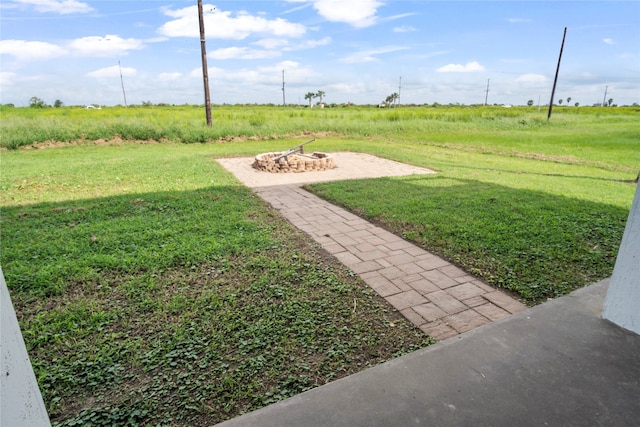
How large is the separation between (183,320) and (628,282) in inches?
110

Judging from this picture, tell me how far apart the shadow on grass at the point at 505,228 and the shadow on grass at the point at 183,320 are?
1.21 meters

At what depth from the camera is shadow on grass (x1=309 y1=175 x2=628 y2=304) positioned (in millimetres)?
3125

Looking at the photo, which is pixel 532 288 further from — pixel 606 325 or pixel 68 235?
pixel 68 235

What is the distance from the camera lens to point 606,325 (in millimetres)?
2133

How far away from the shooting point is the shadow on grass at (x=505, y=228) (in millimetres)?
3125

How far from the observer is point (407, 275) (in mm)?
3191

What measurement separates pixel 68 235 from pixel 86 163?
651 cm

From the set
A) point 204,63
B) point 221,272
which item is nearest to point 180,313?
point 221,272

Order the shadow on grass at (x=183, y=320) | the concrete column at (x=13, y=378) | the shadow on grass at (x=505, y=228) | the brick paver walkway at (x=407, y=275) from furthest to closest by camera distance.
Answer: the shadow on grass at (x=505, y=228), the brick paver walkway at (x=407, y=275), the shadow on grass at (x=183, y=320), the concrete column at (x=13, y=378)

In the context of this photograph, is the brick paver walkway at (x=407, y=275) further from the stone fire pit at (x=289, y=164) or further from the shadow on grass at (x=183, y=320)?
the stone fire pit at (x=289, y=164)

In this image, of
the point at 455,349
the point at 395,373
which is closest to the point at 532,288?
the point at 455,349

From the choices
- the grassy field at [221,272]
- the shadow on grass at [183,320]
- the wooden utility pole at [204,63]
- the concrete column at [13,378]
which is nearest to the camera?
the concrete column at [13,378]

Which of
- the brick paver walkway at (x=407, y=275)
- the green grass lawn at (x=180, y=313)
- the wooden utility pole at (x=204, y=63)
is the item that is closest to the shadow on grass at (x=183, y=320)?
the green grass lawn at (x=180, y=313)

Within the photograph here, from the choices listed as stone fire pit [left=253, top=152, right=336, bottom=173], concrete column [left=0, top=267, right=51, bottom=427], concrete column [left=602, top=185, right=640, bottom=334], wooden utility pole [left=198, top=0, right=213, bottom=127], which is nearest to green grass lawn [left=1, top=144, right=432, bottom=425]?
concrete column [left=0, top=267, right=51, bottom=427]
